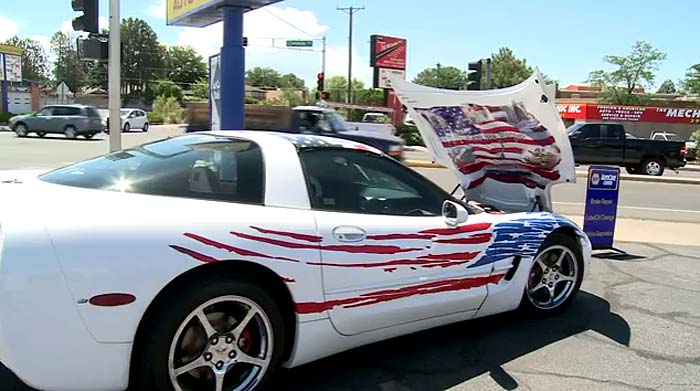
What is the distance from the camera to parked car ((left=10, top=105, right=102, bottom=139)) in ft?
94.2

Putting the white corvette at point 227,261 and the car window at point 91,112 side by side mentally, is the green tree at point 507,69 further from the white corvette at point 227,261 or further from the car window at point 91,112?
the white corvette at point 227,261

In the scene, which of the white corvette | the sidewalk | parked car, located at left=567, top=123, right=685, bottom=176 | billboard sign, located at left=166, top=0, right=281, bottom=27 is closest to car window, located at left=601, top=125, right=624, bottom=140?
parked car, located at left=567, top=123, right=685, bottom=176

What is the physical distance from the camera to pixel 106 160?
3676 millimetres

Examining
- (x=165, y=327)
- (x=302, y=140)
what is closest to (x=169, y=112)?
(x=302, y=140)

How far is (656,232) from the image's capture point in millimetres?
8969

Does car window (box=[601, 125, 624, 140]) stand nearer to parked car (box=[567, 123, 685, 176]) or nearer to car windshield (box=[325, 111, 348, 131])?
parked car (box=[567, 123, 685, 176])

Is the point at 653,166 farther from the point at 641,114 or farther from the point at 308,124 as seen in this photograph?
the point at 641,114

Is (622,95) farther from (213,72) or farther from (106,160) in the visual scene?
(106,160)

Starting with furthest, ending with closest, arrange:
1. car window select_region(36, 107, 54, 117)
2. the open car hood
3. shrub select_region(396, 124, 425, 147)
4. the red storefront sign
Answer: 1. the red storefront sign
2. shrub select_region(396, 124, 425, 147)
3. car window select_region(36, 107, 54, 117)
4. the open car hood

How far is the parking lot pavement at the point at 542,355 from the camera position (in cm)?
357

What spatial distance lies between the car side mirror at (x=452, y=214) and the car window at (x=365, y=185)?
58 mm

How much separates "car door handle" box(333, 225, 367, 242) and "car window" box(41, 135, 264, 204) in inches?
17.6

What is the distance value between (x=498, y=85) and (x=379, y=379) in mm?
97533

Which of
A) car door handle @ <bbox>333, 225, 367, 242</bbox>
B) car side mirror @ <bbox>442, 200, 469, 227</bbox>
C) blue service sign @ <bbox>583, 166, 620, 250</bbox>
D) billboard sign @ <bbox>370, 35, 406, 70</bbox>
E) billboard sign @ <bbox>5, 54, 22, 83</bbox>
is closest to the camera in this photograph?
car door handle @ <bbox>333, 225, 367, 242</bbox>
